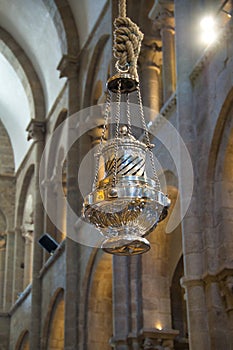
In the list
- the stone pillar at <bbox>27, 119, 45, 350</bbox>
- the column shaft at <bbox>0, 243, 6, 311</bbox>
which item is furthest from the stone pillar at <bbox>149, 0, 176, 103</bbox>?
the column shaft at <bbox>0, 243, 6, 311</bbox>

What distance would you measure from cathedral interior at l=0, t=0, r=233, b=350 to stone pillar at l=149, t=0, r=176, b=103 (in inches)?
0.8

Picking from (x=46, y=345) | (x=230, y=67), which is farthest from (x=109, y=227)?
(x=46, y=345)

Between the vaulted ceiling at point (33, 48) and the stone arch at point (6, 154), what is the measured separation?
1.05 m

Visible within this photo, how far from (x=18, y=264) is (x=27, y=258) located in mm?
630

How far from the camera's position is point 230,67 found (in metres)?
9.80

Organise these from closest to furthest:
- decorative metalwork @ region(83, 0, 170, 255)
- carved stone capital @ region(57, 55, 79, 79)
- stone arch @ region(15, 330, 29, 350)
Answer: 1. decorative metalwork @ region(83, 0, 170, 255)
2. carved stone capital @ region(57, 55, 79, 79)
3. stone arch @ region(15, 330, 29, 350)

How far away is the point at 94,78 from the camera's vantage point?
675 inches

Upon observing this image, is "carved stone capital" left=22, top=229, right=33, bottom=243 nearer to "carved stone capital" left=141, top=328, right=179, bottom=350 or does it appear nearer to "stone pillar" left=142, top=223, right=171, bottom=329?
"stone pillar" left=142, top=223, right=171, bottom=329

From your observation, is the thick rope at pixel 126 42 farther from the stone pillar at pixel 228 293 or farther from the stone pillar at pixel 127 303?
the stone pillar at pixel 127 303

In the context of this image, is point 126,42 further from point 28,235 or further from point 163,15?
point 28,235

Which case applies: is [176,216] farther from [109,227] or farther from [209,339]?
[109,227]

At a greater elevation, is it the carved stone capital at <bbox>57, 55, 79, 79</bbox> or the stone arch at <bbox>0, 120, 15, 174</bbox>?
the stone arch at <bbox>0, 120, 15, 174</bbox>

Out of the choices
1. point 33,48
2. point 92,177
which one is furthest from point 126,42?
point 33,48

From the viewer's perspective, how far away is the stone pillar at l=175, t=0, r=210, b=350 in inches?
370
